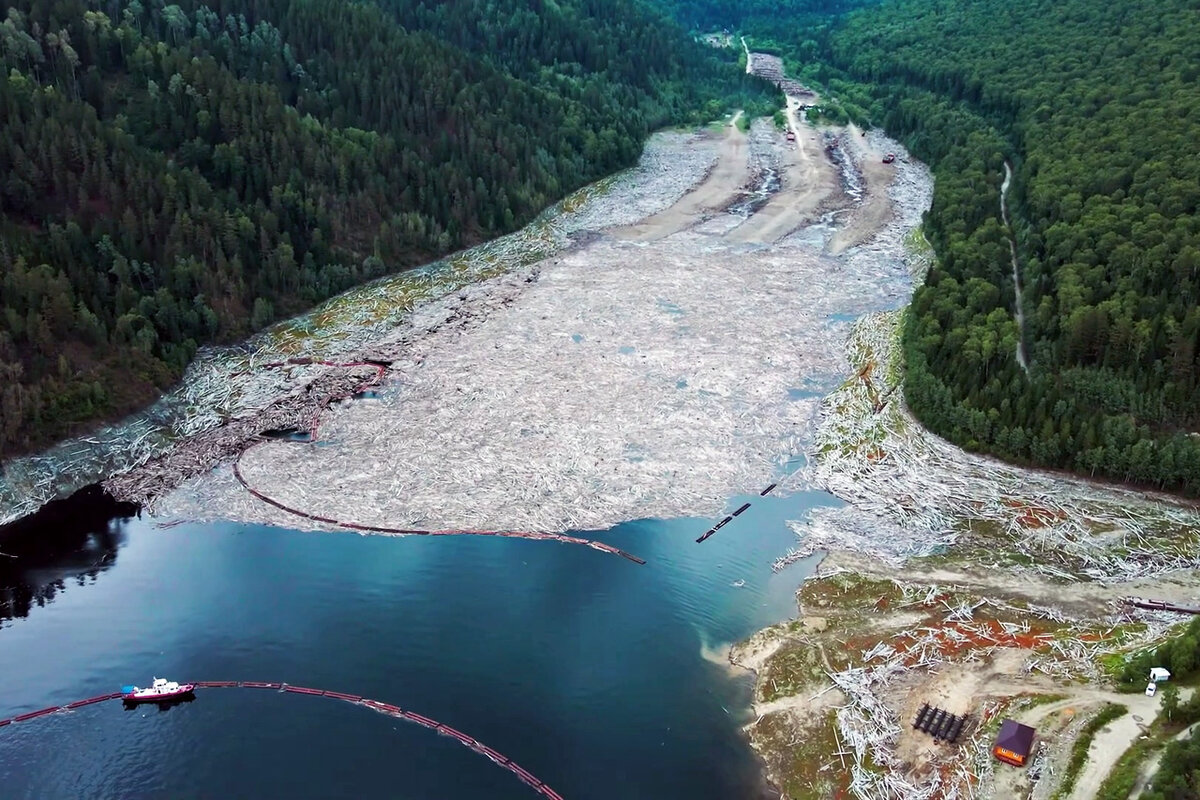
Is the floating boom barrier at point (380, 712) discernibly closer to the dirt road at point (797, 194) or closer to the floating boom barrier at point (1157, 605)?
A: the floating boom barrier at point (1157, 605)

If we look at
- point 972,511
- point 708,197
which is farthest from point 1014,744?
point 708,197

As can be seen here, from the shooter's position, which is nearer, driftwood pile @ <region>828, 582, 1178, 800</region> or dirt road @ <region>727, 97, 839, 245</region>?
driftwood pile @ <region>828, 582, 1178, 800</region>

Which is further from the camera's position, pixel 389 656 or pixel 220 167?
pixel 220 167

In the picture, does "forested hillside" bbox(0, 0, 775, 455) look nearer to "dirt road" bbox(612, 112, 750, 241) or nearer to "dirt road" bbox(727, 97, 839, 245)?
"dirt road" bbox(612, 112, 750, 241)

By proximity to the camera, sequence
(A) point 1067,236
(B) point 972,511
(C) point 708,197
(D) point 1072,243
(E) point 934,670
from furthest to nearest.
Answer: (C) point 708,197, (A) point 1067,236, (D) point 1072,243, (B) point 972,511, (E) point 934,670

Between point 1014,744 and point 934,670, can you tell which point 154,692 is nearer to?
point 934,670

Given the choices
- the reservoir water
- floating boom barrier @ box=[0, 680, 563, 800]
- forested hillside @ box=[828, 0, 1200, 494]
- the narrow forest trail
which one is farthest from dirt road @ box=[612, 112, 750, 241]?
floating boom barrier @ box=[0, 680, 563, 800]

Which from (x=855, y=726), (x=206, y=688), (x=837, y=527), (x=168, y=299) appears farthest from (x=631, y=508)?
(x=168, y=299)
